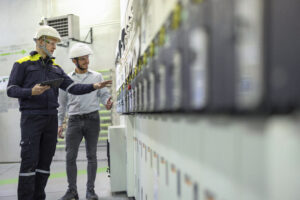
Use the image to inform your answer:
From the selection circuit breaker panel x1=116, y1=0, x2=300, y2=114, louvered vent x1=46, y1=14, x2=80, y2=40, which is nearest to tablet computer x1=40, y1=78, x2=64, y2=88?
circuit breaker panel x1=116, y1=0, x2=300, y2=114

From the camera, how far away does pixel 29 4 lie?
17.3 feet

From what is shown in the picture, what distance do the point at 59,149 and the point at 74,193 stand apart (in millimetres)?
2484

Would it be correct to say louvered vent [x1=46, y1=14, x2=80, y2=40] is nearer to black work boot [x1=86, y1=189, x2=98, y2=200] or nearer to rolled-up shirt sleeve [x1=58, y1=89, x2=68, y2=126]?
rolled-up shirt sleeve [x1=58, y1=89, x2=68, y2=126]

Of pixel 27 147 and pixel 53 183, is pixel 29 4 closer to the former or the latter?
pixel 53 183

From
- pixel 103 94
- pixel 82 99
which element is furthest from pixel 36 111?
→ pixel 103 94

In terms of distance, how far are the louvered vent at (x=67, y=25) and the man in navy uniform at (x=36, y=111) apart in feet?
8.34

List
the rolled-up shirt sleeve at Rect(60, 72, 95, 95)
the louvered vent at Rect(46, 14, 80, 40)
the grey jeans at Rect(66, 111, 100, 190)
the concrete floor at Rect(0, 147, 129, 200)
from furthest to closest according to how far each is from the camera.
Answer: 1. the louvered vent at Rect(46, 14, 80, 40)
2. the concrete floor at Rect(0, 147, 129, 200)
3. the grey jeans at Rect(66, 111, 100, 190)
4. the rolled-up shirt sleeve at Rect(60, 72, 95, 95)

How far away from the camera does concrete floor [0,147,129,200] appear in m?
3.00

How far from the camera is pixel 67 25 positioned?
4805 millimetres

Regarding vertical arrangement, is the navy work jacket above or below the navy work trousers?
above

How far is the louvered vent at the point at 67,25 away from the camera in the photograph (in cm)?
477

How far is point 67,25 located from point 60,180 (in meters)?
2.62

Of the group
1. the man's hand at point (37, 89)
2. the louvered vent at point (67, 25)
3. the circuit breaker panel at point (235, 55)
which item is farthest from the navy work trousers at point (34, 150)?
the louvered vent at point (67, 25)

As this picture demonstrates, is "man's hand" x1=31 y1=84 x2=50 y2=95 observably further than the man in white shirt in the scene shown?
No
